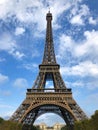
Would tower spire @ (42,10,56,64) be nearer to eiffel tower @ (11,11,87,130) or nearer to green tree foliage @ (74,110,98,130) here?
eiffel tower @ (11,11,87,130)

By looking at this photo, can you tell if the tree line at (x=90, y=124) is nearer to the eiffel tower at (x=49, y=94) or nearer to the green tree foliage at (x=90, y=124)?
the green tree foliage at (x=90, y=124)

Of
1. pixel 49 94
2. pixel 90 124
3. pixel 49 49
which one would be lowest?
pixel 90 124

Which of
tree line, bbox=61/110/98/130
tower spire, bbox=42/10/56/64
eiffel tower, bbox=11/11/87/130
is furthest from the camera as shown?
tower spire, bbox=42/10/56/64

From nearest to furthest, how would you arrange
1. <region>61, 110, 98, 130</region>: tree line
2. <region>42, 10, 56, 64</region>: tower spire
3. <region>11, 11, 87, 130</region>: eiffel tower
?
<region>61, 110, 98, 130</region>: tree line → <region>11, 11, 87, 130</region>: eiffel tower → <region>42, 10, 56, 64</region>: tower spire

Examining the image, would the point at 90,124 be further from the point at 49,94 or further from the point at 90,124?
the point at 49,94

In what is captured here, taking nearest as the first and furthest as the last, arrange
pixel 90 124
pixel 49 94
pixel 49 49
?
pixel 90 124 → pixel 49 94 → pixel 49 49

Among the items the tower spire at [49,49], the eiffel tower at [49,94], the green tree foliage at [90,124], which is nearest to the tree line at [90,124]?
the green tree foliage at [90,124]

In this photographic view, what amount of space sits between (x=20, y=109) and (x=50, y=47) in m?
22.1

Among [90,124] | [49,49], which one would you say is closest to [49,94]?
[49,49]

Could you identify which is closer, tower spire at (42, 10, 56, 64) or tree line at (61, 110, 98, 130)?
tree line at (61, 110, 98, 130)

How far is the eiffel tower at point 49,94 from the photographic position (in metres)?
84.6

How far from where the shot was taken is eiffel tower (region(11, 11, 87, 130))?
8462 centimetres

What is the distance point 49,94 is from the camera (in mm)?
87938

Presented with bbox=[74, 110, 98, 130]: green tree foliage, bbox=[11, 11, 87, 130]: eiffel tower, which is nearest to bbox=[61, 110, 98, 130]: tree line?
bbox=[74, 110, 98, 130]: green tree foliage
